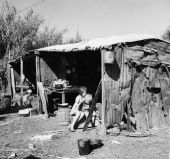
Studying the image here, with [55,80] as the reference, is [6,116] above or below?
below

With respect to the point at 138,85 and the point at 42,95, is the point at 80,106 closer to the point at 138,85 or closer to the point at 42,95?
the point at 138,85

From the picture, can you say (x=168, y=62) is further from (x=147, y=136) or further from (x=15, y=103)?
(x=15, y=103)

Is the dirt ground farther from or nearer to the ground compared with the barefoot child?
nearer to the ground

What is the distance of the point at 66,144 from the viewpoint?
8.38 m

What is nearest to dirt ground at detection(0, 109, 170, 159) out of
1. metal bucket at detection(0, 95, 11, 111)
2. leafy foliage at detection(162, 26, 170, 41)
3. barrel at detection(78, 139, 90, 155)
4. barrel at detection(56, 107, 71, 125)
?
barrel at detection(78, 139, 90, 155)

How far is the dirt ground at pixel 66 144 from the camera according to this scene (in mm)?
7316

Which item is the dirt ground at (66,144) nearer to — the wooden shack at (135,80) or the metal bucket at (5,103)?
the wooden shack at (135,80)

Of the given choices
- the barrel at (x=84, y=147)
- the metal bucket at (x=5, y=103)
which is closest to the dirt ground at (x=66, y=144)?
the barrel at (x=84, y=147)

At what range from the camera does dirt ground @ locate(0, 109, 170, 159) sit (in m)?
7.32

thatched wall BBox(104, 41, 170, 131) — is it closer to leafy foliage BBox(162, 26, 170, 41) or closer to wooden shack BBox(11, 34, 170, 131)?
wooden shack BBox(11, 34, 170, 131)

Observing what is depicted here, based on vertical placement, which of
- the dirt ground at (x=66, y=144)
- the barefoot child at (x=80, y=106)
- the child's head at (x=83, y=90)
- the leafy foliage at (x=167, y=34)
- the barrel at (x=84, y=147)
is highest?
the leafy foliage at (x=167, y=34)

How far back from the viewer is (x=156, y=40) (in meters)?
10.2

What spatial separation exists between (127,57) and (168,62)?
179 centimetres

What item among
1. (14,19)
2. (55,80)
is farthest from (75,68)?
(14,19)
